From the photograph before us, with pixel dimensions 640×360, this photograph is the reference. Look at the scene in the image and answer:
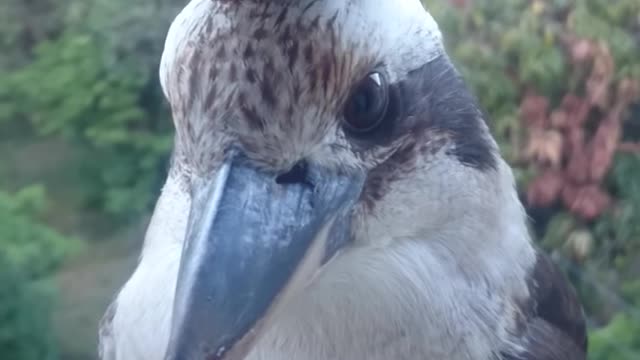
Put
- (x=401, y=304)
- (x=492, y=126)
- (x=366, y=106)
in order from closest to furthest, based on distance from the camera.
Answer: (x=366, y=106), (x=401, y=304), (x=492, y=126)

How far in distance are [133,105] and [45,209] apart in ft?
1.26

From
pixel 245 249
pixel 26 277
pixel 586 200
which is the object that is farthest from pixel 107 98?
pixel 245 249

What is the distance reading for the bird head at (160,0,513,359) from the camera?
5.07 ft

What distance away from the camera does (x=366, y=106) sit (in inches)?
66.2

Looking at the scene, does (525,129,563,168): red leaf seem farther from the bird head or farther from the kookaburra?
the bird head

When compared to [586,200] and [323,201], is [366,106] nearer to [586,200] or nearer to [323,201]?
[323,201]

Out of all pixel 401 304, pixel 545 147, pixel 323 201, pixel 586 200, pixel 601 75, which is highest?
pixel 323 201

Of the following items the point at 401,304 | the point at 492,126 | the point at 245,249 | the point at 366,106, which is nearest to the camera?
the point at 245,249

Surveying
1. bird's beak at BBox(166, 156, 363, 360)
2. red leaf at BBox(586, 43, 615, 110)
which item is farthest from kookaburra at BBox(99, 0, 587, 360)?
red leaf at BBox(586, 43, 615, 110)

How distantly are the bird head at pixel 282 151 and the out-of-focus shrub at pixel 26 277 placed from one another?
193 centimetres

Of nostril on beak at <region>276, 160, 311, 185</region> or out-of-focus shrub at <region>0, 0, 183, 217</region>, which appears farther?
out-of-focus shrub at <region>0, 0, 183, 217</region>

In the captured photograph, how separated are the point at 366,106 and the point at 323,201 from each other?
0.12m

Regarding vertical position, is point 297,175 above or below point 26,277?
above

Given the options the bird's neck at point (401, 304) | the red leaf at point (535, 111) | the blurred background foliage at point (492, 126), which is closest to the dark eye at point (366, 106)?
the bird's neck at point (401, 304)
